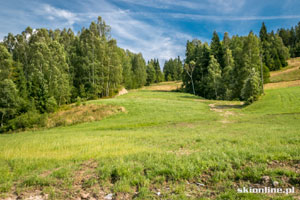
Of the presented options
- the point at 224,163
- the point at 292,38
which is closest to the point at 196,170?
the point at 224,163

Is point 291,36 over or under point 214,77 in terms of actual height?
over

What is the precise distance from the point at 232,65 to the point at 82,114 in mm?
51342

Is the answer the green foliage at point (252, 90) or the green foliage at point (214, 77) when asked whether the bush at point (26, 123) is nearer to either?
the green foliage at point (252, 90)

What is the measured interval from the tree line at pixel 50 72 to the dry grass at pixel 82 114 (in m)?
2.48

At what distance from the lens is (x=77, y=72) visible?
5338 centimetres

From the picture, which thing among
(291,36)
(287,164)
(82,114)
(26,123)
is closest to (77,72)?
(82,114)

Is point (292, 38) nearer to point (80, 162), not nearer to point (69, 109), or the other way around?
point (69, 109)

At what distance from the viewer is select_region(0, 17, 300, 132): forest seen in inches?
1375

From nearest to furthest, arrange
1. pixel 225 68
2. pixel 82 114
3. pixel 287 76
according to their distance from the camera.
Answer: pixel 82 114 → pixel 225 68 → pixel 287 76

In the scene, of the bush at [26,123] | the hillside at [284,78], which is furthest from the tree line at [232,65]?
the bush at [26,123]

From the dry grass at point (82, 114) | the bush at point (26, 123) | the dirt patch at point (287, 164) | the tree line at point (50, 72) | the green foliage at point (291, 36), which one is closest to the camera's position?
the dirt patch at point (287, 164)

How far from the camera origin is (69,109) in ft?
115

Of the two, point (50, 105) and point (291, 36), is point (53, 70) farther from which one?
point (291, 36)

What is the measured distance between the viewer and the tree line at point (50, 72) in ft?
113
